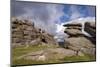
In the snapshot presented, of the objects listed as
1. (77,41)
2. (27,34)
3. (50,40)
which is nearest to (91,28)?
(77,41)

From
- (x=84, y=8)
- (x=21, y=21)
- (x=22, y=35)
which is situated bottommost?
(x=22, y=35)

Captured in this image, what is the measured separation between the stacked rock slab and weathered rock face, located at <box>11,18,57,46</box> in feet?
0.80

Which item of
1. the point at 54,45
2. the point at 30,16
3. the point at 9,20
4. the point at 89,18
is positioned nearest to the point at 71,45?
the point at 54,45

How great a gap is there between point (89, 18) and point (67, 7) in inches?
13.8

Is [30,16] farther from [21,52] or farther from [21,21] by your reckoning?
[21,52]

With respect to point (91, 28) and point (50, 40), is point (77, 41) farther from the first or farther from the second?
point (50, 40)

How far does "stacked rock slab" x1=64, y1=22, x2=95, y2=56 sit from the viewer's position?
2.69 meters

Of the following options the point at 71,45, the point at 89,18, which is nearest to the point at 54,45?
the point at 71,45

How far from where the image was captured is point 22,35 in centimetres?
248

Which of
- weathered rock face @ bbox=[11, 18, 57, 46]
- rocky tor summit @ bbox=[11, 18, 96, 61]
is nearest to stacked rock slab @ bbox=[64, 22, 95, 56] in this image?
rocky tor summit @ bbox=[11, 18, 96, 61]

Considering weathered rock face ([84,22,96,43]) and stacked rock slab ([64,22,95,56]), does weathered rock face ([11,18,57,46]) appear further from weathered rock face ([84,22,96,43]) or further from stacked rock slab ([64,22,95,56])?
weathered rock face ([84,22,96,43])

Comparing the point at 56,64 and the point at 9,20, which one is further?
the point at 56,64

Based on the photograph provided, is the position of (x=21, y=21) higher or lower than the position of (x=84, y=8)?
lower

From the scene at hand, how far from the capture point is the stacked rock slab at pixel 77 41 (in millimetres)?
2686
